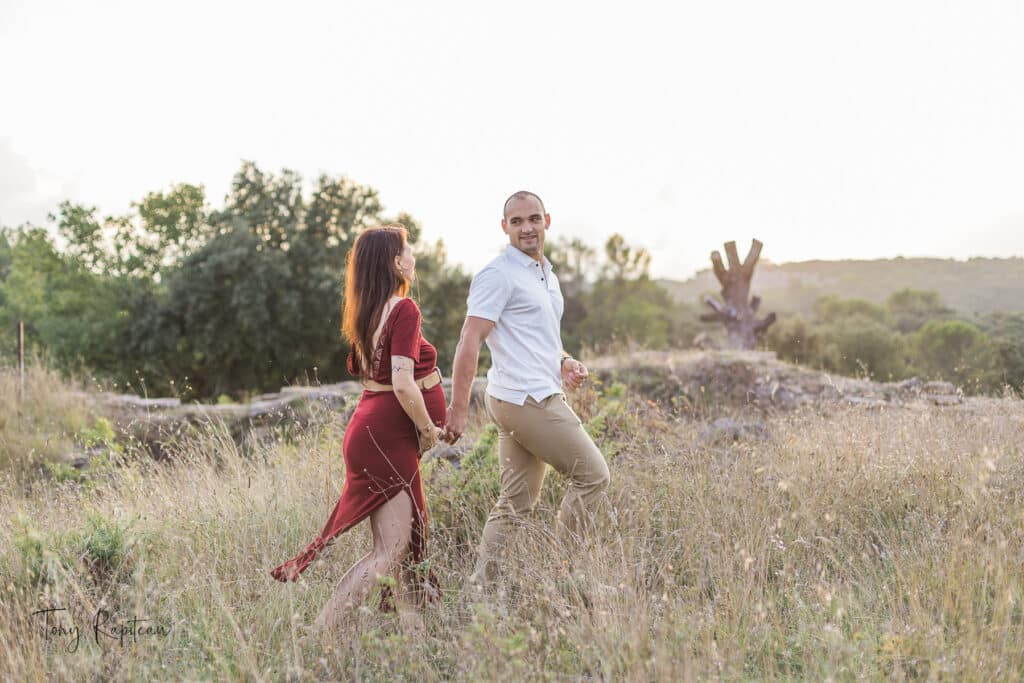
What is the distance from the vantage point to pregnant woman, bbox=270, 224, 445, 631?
11.5 feet

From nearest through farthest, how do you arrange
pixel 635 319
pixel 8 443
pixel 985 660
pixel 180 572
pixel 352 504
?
pixel 985 660
pixel 352 504
pixel 180 572
pixel 8 443
pixel 635 319

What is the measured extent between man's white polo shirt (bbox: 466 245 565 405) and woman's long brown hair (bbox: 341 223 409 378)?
0.39 metres

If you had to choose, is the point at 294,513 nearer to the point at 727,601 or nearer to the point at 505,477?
the point at 505,477

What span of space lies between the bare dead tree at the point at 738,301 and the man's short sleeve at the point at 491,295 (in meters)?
18.1

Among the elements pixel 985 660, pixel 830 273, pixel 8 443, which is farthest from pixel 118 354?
pixel 830 273

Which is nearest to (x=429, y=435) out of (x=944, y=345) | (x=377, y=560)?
(x=377, y=560)

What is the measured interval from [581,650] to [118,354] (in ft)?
85.6

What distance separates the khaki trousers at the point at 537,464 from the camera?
369cm

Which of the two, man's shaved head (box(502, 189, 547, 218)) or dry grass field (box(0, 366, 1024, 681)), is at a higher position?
man's shaved head (box(502, 189, 547, 218))

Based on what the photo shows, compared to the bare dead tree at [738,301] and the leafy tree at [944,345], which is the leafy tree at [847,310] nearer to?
the leafy tree at [944,345]

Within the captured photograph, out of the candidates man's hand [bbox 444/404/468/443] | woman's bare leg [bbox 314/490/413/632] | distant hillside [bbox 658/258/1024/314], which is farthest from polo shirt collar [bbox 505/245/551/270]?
distant hillside [bbox 658/258/1024/314]

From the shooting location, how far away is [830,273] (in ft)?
132

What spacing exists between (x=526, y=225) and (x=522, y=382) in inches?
30.2

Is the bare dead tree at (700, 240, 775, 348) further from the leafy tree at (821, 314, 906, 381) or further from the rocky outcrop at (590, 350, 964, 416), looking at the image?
the rocky outcrop at (590, 350, 964, 416)
